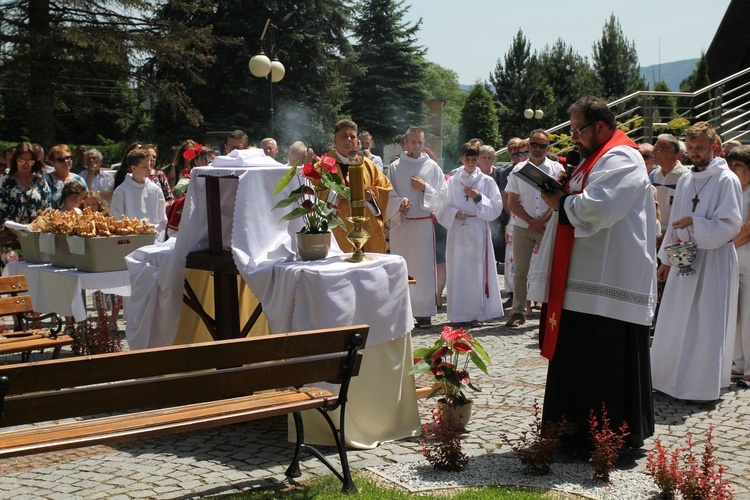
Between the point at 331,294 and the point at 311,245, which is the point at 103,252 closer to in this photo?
the point at 311,245

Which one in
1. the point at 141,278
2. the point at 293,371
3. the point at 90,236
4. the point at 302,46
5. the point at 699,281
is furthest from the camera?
the point at 302,46

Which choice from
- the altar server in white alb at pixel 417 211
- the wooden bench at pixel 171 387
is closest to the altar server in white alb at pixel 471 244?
the altar server in white alb at pixel 417 211

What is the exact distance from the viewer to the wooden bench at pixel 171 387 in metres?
4.03

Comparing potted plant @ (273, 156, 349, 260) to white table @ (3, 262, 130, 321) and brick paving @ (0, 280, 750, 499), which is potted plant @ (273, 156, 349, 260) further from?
white table @ (3, 262, 130, 321)

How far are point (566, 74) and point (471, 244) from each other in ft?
233

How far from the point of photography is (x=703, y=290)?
7273 mm

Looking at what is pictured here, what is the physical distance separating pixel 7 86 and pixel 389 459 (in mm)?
29556

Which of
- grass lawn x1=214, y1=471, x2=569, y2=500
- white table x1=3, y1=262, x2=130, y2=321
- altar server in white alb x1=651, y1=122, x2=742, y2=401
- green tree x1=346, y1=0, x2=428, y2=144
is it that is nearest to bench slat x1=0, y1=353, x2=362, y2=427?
grass lawn x1=214, y1=471, x2=569, y2=500

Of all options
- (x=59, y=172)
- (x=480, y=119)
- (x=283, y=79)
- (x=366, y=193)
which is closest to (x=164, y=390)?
(x=366, y=193)

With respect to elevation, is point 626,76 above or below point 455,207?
above

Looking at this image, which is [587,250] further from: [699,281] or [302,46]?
[302,46]

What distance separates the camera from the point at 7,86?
31484mm

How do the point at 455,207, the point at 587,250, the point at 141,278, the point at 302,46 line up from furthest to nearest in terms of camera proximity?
the point at 302,46 < the point at 455,207 < the point at 141,278 < the point at 587,250

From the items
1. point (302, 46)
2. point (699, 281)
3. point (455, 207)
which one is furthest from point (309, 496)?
point (302, 46)
